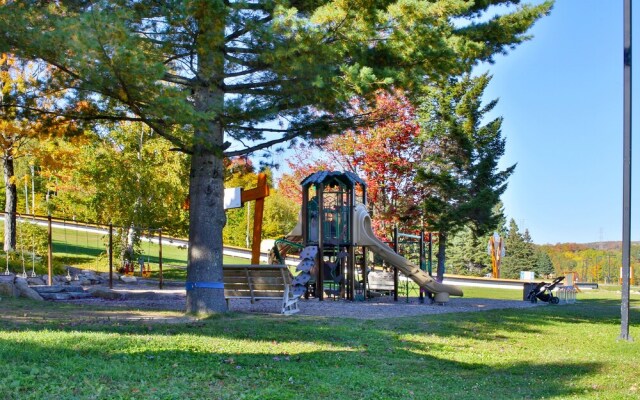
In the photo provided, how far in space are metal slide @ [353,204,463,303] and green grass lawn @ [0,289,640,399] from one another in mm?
5422

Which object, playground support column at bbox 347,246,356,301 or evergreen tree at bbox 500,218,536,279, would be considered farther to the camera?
evergreen tree at bbox 500,218,536,279

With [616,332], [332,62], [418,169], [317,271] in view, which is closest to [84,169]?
[317,271]

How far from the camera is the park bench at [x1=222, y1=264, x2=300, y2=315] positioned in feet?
44.1

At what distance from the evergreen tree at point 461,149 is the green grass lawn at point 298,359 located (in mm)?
11800

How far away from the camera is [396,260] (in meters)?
18.6

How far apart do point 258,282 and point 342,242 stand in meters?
5.33

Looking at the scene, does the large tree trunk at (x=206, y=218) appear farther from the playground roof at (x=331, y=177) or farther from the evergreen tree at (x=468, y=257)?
the evergreen tree at (x=468, y=257)

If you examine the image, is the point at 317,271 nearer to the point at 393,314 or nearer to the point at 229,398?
the point at 393,314

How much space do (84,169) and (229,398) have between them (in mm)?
19147

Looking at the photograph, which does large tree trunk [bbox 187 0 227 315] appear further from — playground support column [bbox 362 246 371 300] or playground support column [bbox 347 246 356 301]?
playground support column [bbox 362 246 371 300]

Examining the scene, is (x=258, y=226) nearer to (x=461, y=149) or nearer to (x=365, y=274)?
(x=365, y=274)

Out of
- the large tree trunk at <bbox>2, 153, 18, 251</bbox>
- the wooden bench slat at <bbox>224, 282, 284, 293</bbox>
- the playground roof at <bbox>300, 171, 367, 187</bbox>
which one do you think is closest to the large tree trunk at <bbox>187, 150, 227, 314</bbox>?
the wooden bench slat at <bbox>224, 282, 284, 293</bbox>

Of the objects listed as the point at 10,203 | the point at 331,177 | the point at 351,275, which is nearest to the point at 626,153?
the point at 351,275

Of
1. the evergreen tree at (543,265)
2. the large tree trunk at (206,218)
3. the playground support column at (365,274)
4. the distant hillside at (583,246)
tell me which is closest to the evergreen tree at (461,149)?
the playground support column at (365,274)
